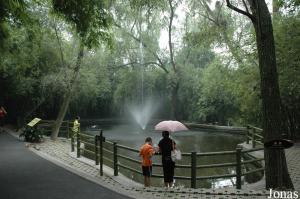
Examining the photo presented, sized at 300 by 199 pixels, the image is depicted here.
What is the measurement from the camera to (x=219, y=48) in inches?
986

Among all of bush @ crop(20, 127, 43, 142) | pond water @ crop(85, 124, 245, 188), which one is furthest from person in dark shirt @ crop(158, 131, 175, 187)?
bush @ crop(20, 127, 43, 142)

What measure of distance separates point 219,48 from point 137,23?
12284 mm

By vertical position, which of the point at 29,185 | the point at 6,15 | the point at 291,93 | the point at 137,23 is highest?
the point at 137,23

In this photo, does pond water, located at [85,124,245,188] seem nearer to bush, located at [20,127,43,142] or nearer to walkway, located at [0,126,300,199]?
walkway, located at [0,126,300,199]

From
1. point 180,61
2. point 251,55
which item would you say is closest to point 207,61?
point 180,61

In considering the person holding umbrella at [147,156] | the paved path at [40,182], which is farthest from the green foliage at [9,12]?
the person holding umbrella at [147,156]

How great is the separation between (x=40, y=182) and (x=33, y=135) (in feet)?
32.9

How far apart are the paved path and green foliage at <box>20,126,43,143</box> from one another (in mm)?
4714

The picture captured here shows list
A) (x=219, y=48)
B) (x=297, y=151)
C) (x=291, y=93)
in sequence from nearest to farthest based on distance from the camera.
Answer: (x=297, y=151) < (x=291, y=93) < (x=219, y=48)

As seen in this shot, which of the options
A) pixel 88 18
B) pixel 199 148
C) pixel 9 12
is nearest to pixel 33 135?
pixel 9 12

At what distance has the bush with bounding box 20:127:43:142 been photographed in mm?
19875

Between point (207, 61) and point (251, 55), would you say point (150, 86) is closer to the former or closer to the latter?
point (207, 61)

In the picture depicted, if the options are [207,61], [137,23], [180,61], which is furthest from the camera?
[207,61]

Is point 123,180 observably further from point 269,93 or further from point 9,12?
point 9,12
